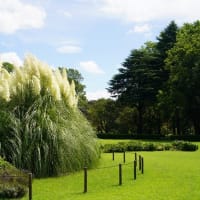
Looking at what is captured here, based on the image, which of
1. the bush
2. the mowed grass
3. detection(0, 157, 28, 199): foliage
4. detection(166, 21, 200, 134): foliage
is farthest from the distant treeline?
detection(0, 157, 28, 199): foliage

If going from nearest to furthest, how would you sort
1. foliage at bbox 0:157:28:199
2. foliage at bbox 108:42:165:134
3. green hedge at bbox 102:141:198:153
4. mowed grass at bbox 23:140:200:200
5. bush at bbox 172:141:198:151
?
foliage at bbox 0:157:28:199, mowed grass at bbox 23:140:200:200, green hedge at bbox 102:141:198:153, bush at bbox 172:141:198:151, foliage at bbox 108:42:165:134

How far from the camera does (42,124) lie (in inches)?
560

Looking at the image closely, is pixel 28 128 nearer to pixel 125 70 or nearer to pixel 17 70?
pixel 17 70

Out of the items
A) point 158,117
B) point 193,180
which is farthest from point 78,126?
point 158,117

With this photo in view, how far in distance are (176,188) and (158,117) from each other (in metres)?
50.2

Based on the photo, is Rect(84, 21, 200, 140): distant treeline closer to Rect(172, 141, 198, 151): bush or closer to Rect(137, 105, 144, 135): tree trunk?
Rect(137, 105, 144, 135): tree trunk

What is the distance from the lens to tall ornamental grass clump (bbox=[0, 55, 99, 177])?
14.0 meters

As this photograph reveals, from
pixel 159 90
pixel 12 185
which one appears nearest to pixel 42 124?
pixel 12 185

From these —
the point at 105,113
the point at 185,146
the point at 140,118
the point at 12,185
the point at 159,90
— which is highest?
the point at 159,90

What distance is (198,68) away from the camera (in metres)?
44.1

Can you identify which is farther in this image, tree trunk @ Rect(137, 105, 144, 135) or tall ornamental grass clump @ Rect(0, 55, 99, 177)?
tree trunk @ Rect(137, 105, 144, 135)

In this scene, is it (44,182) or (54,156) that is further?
(54,156)

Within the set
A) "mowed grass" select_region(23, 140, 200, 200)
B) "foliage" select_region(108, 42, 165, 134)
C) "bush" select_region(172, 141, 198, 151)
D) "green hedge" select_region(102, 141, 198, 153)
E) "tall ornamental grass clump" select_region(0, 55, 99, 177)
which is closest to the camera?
"mowed grass" select_region(23, 140, 200, 200)

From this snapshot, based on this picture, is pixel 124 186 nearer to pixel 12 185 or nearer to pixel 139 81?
pixel 12 185
